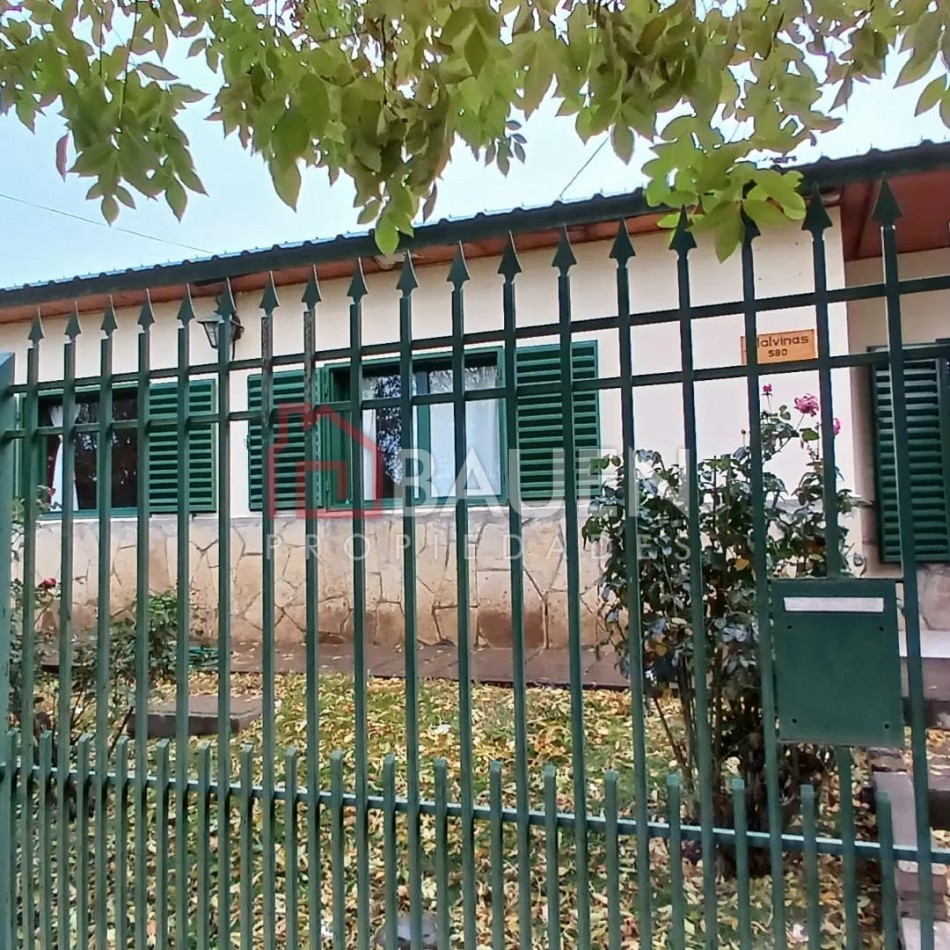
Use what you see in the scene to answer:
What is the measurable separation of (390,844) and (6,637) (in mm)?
1459

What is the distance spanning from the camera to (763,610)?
1524 millimetres

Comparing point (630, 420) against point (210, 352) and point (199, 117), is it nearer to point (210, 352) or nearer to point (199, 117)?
point (199, 117)

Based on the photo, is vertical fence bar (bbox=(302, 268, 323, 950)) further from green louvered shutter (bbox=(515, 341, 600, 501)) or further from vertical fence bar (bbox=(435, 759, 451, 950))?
green louvered shutter (bbox=(515, 341, 600, 501))

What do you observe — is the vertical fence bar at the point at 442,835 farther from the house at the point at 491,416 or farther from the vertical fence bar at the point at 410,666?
the house at the point at 491,416

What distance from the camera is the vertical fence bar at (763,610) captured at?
4.83 ft

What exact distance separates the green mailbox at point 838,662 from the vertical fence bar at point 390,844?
940 millimetres

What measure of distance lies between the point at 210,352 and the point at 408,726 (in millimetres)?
5722

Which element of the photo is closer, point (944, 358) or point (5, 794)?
point (944, 358)

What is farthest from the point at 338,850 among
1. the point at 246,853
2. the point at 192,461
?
the point at 192,461

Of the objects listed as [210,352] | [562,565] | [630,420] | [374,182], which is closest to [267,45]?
[374,182]

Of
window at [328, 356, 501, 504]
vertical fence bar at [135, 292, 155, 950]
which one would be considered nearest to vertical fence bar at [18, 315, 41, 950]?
vertical fence bar at [135, 292, 155, 950]

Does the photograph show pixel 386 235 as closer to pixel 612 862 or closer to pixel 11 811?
pixel 612 862

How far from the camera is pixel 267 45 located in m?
1.60

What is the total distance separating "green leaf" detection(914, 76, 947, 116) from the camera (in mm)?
1481
